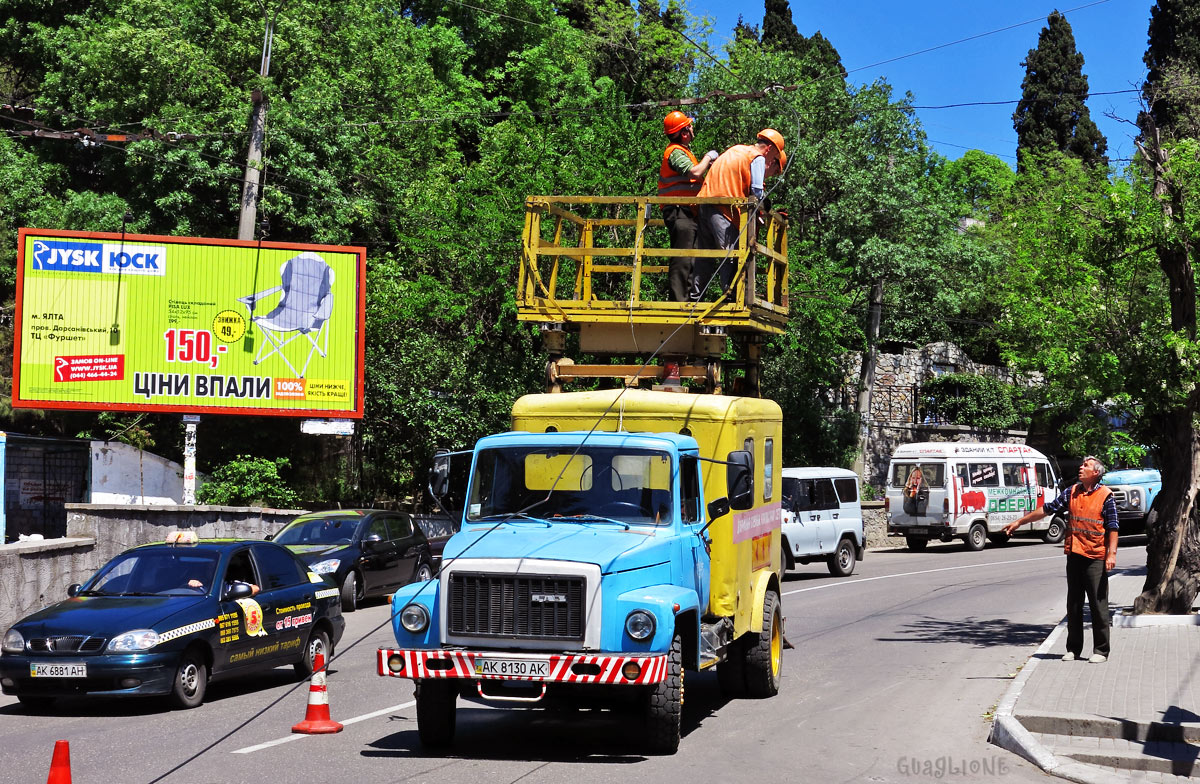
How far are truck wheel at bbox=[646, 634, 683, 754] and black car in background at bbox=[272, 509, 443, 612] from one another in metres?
11.3

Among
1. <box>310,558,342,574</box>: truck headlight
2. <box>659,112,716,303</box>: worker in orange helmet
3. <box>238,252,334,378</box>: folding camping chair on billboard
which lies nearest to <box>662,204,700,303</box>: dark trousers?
<box>659,112,716,303</box>: worker in orange helmet

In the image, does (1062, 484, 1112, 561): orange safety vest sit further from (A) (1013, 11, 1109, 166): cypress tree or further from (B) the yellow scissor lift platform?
(A) (1013, 11, 1109, 166): cypress tree

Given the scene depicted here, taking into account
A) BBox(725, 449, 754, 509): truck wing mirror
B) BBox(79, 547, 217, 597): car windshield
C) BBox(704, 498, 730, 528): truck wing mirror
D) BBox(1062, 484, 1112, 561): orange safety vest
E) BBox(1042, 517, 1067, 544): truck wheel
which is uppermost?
BBox(725, 449, 754, 509): truck wing mirror

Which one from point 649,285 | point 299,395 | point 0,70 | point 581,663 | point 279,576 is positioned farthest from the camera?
point 0,70

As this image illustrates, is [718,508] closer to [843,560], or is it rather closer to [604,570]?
[604,570]

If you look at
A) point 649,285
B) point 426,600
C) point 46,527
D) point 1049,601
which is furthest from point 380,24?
point 426,600

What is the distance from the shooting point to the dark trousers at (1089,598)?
1270 cm

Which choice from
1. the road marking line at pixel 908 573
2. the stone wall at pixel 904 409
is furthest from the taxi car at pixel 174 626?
the stone wall at pixel 904 409

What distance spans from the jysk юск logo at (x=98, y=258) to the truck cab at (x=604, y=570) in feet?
59.0

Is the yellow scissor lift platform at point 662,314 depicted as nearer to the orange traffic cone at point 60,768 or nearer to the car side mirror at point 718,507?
the car side mirror at point 718,507

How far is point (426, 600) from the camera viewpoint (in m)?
9.36

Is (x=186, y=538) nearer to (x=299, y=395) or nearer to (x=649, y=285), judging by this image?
(x=299, y=395)

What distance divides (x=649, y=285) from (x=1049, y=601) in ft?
38.7

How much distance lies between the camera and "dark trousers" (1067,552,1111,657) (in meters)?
12.7
